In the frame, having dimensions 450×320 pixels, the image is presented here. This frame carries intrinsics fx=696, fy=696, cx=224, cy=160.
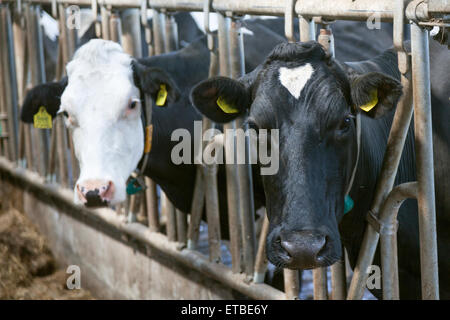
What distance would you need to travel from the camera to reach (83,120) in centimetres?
372

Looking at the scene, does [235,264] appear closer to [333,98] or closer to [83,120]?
[83,120]

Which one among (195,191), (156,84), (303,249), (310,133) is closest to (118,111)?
(156,84)

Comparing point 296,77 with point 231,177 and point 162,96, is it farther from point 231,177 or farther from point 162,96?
point 162,96

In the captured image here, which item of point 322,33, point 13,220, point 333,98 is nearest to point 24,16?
point 13,220

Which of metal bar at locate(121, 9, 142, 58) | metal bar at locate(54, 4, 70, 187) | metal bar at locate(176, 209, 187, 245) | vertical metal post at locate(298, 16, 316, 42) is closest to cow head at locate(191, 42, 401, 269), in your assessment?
vertical metal post at locate(298, 16, 316, 42)

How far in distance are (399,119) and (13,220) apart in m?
5.01

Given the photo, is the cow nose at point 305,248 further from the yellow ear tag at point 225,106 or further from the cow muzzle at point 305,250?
the yellow ear tag at point 225,106

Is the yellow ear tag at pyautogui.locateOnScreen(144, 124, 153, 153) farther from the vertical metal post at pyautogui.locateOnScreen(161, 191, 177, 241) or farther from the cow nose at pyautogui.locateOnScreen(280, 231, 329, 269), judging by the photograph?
the cow nose at pyautogui.locateOnScreen(280, 231, 329, 269)

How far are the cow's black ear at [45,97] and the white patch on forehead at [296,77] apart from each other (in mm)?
1916

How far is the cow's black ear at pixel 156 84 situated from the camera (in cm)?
379

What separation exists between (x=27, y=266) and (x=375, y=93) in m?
4.20

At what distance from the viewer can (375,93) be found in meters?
2.58

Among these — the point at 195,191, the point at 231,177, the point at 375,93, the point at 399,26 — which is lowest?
the point at 195,191

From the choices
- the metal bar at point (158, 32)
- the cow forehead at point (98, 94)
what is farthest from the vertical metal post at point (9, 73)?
the cow forehead at point (98, 94)
